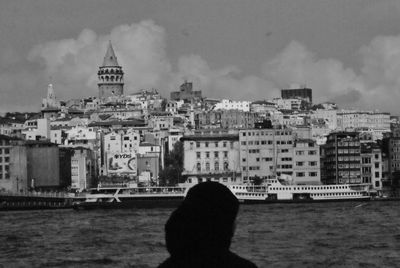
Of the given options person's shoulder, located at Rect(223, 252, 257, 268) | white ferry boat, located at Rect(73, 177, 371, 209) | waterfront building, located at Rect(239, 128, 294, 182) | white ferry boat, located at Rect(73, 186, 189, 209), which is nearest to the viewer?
person's shoulder, located at Rect(223, 252, 257, 268)

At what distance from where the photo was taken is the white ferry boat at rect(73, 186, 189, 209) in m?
86.9

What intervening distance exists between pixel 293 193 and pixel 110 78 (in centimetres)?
9162

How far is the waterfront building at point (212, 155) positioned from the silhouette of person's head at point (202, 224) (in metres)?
98.5

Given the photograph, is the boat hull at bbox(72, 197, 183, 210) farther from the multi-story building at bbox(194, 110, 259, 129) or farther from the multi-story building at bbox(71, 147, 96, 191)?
the multi-story building at bbox(194, 110, 259, 129)

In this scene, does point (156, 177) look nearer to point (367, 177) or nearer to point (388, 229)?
point (367, 177)

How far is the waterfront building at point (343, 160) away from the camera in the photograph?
105688 millimetres

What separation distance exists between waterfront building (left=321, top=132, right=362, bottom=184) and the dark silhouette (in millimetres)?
100529

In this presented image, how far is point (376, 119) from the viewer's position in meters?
184

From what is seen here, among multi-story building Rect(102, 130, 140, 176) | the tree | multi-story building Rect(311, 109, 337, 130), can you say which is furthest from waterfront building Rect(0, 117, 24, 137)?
multi-story building Rect(311, 109, 337, 130)

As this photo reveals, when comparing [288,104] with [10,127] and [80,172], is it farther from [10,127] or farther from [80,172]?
[80,172]

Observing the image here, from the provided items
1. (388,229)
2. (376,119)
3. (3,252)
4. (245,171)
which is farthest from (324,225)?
(376,119)

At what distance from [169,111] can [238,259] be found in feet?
490

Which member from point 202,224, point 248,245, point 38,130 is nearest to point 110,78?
point 38,130

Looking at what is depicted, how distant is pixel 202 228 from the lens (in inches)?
197
